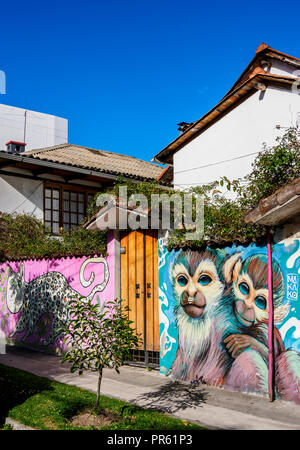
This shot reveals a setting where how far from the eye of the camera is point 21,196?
42.7 feet

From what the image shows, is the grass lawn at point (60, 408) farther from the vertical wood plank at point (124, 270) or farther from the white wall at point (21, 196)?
the white wall at point (21, 196)

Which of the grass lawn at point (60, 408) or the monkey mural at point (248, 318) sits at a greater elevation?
the monkey mural at point (248, 318)

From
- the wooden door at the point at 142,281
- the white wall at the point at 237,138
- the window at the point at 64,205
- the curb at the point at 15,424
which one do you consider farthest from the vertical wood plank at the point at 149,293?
the window at the point at 64,205

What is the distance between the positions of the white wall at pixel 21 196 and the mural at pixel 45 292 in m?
1.85

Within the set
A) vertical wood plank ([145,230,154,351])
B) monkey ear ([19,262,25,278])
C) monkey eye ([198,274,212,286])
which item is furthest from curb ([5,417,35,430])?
monkey ear ([19,262,25,278])

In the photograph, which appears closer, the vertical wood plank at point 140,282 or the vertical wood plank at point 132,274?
the vertical wood plank at point 140,282

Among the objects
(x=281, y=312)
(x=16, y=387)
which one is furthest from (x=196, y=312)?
(x=16, y=387)

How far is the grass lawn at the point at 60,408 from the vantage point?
187 inches

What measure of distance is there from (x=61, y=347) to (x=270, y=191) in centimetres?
625

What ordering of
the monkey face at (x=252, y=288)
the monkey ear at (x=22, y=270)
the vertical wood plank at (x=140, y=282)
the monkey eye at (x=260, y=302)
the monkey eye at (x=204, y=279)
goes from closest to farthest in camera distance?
the monkey face at (x=252, y=288)
the monkey eye at (x=260, y=302)
the monkey eye at (x=204, y=279)
the vertical wood plank at (x=140, y=282)
the monkey ear at (x=22, y=270)

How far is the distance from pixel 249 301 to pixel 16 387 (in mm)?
3847

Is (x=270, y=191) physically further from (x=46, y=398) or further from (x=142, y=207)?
(x=46, y=398)

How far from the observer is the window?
1369 centimetres
